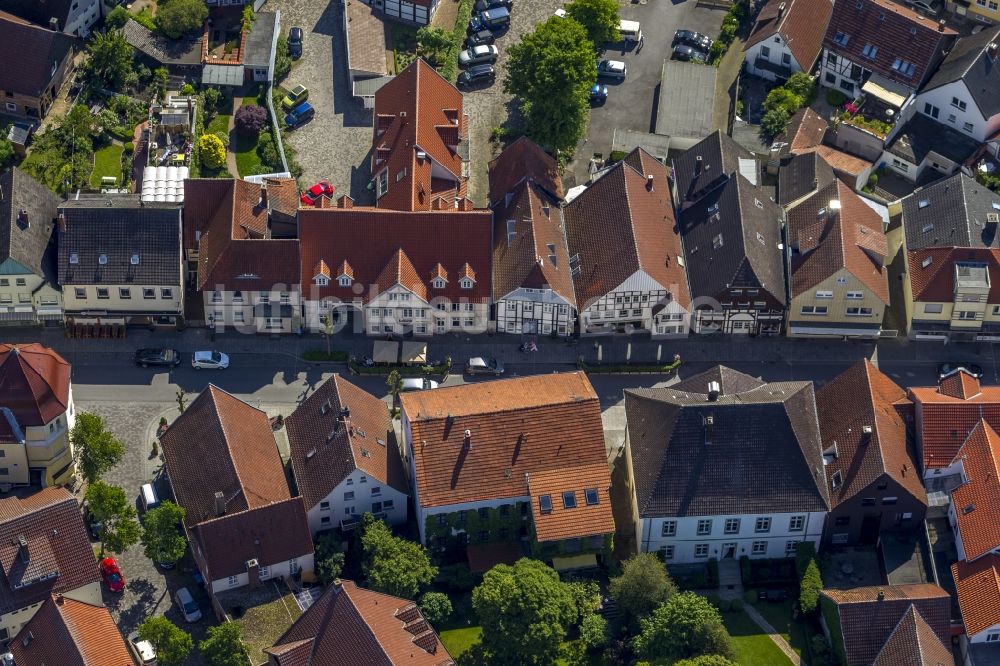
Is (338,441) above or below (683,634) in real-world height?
above

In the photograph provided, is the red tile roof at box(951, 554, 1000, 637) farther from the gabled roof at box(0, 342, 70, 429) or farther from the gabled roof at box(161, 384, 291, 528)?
the gabled roof at box(0, 342, 70, 429)

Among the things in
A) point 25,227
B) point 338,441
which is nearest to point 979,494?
point 338,441

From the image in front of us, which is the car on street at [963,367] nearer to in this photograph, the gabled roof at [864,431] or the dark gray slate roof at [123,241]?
the gabled roof at [864,431]

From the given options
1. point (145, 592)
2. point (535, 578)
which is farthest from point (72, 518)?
point (535, 578)

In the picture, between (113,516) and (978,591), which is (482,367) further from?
(978,591)

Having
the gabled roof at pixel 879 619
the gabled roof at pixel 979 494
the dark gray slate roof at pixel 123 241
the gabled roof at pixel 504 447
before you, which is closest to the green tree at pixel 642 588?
the gabled roof at pixel 504 447

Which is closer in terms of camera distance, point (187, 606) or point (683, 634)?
point (683, 634)
